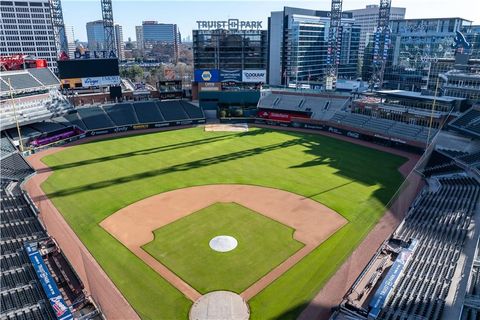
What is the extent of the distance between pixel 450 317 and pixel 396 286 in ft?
11.1

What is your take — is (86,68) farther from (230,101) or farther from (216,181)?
(216,181)

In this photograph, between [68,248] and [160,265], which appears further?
[68,248]

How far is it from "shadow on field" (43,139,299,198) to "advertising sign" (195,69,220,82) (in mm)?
26174

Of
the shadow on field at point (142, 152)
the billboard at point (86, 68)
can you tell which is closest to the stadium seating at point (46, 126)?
the billboard at point (86, 68)

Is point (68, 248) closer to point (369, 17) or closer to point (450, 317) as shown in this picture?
point (450, 317)

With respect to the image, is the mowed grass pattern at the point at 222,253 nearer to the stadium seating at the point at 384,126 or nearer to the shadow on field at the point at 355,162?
the shadow on field at the point at 355,162

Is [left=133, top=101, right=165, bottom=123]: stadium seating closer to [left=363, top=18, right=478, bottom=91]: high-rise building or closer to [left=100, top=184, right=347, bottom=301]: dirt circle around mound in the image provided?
[left=100, top=184, right=347, bottom=301]: dirt circle around mound

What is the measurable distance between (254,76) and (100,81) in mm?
33498

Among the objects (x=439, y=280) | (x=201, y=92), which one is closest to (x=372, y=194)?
(x=439, y=280)

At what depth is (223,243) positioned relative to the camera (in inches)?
1105

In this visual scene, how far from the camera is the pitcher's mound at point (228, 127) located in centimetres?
7050

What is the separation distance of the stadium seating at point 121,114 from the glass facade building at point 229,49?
57.6 ft

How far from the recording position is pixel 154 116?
241 ft

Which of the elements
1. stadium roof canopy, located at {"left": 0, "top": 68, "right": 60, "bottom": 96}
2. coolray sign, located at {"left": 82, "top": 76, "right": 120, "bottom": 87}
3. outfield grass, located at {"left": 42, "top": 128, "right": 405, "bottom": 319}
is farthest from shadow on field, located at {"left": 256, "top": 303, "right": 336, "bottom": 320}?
coolray sign, located at {"left": 82, "top": 76, "right": 120, "bottom": 87}
